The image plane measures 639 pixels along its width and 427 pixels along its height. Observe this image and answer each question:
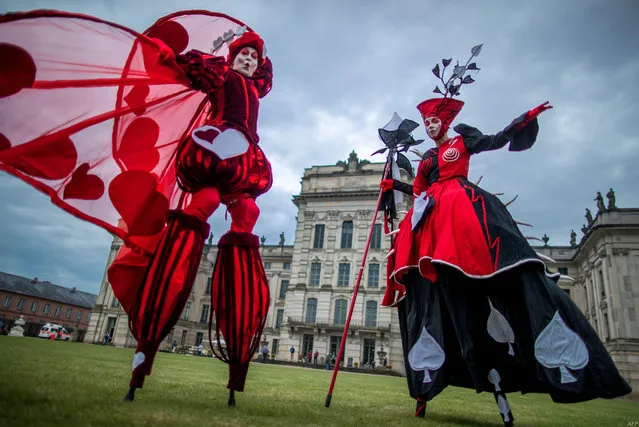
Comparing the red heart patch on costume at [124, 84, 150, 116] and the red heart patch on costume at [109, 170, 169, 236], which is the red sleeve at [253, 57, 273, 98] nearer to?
the red heart patch on costume at [124, 84, 150, 116]

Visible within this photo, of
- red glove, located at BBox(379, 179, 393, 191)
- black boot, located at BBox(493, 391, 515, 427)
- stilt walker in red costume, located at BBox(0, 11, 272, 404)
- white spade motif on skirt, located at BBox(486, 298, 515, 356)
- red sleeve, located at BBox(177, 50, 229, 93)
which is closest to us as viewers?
stilt walker in red costume, located at BBox(0, 11, 272, 404)

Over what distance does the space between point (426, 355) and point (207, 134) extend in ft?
8.05

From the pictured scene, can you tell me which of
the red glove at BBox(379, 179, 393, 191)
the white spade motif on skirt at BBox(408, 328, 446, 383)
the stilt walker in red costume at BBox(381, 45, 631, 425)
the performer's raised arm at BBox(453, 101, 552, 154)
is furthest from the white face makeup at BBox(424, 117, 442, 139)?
the white spade motif on skirt at BBox(408, 328, 446, 383)

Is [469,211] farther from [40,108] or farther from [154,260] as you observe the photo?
[40,108]

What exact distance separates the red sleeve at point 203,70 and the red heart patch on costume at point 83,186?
0.93 metres

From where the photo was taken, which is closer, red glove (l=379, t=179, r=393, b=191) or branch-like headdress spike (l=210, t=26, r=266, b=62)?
branch-like headdress spike (l=210, t=26, r=266, b=62)

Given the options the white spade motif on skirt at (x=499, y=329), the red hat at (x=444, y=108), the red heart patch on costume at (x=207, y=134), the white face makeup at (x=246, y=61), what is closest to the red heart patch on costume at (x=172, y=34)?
the white face makeup at (x=246, y=61)

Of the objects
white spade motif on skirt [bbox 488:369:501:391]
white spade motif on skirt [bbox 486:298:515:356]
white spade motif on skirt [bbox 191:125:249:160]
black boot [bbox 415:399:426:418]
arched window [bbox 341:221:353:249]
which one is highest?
arched window [bbox 341:221:353:249]

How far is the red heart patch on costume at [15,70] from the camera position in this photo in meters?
2.28

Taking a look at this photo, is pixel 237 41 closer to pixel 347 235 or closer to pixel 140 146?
pixel 140 146

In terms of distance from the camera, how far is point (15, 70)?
233 cm

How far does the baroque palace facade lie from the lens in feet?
88.3

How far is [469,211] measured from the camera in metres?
3.21

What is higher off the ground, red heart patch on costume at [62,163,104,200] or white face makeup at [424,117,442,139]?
white face makeup at [424,117,442,139]
